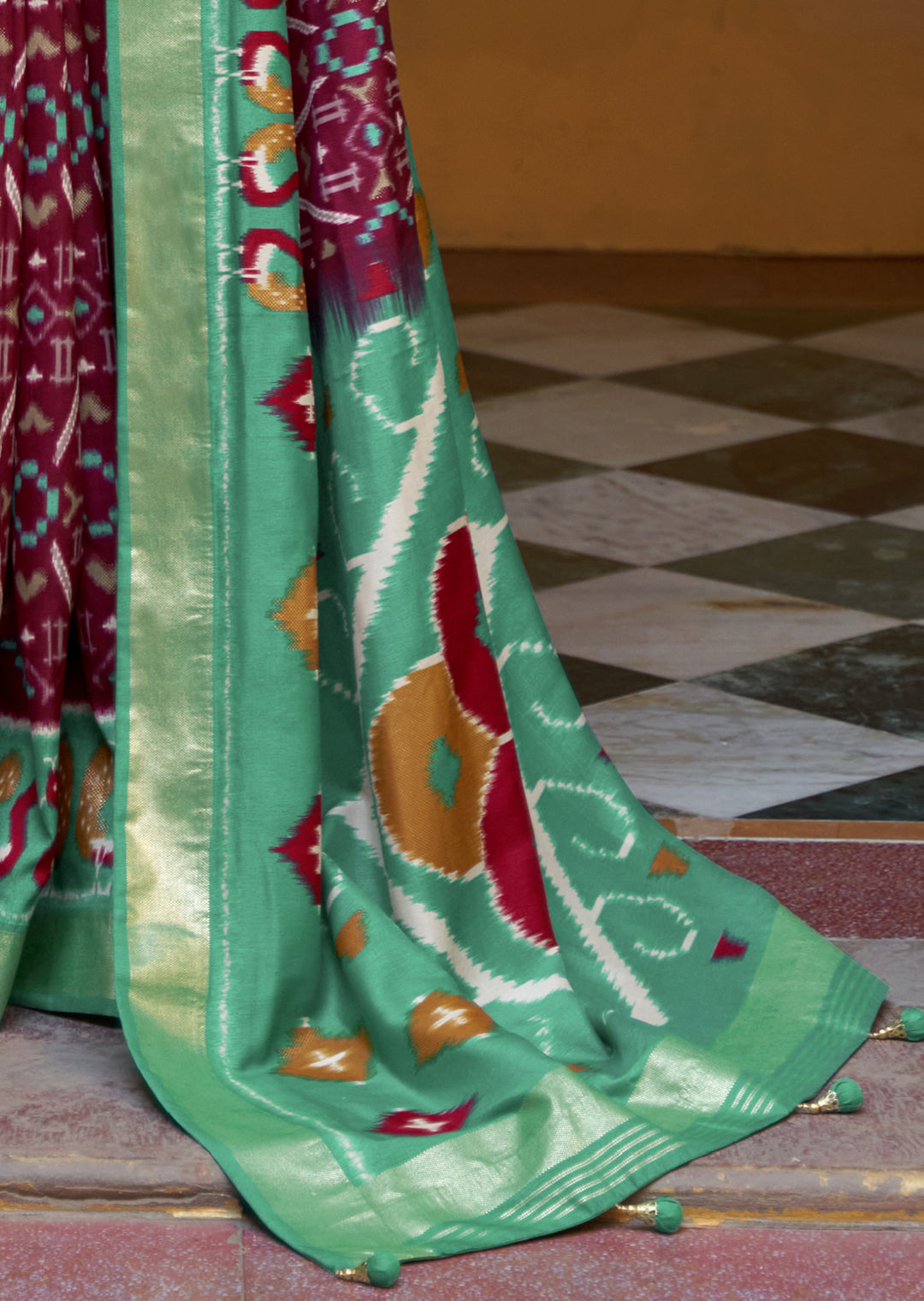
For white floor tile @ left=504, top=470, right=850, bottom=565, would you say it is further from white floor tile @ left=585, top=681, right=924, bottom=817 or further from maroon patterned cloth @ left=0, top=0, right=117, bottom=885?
maroon patterned cloth @ left=0, top=0, right=117, bottom=885

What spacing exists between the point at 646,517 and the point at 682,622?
0.43 meters

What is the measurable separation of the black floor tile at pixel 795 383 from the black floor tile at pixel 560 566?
784 mm

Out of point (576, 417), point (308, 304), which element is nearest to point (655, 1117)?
point (308, 304)

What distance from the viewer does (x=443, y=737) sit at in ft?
4.18

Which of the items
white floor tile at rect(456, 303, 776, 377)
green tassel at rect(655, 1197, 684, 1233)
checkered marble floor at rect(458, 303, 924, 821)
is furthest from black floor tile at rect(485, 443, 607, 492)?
green tassel at rect(655, 1197, 684, 1233)

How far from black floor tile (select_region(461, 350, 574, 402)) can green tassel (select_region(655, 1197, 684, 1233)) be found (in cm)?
223

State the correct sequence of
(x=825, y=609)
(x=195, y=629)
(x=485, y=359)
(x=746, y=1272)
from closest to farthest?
1. (x=746, y=1272)
2. (x=195, y=629)
3. (x=825, y=609)
4. (x=485, y=359)

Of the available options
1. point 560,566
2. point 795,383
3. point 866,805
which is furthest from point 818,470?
point 866,805

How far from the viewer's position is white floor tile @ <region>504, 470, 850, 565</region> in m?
2.56

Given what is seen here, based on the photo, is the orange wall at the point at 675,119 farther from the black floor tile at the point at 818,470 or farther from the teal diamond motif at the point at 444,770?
the teal diamond motif at the point at 444,770

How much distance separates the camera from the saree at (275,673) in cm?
118

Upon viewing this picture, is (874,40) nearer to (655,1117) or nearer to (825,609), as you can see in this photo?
(825,609)

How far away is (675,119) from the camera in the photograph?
4.39 meters

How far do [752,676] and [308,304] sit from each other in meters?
0.98
